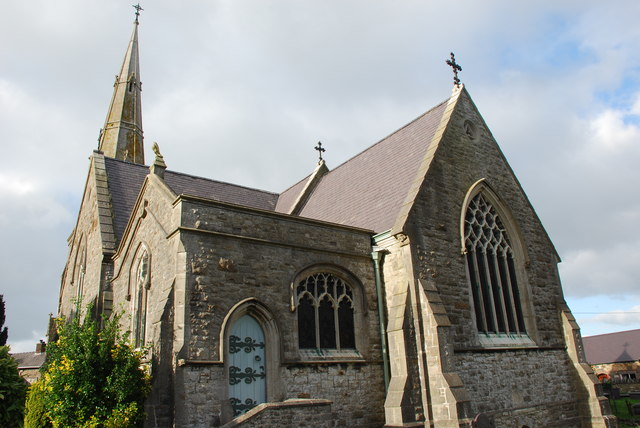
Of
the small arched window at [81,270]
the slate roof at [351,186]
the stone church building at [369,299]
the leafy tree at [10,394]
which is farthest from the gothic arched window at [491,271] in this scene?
the small arched window at [81,270]

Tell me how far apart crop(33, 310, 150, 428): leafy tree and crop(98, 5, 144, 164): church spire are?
23122 mm

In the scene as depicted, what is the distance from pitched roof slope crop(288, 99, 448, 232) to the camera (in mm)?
15289

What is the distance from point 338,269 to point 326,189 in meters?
8.23

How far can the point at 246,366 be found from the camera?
11.2 metres

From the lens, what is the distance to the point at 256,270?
11828 millimetres

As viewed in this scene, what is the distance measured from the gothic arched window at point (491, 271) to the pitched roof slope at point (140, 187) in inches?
354

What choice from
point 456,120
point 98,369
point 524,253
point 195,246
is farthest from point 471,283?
point 98,369

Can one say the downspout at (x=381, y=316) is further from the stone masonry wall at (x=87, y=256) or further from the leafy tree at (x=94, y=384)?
the stone masonry wall at (x=87, y=256)

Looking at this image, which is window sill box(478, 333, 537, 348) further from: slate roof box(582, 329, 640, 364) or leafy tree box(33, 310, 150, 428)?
slate roof box(582, 329, 640, 364)

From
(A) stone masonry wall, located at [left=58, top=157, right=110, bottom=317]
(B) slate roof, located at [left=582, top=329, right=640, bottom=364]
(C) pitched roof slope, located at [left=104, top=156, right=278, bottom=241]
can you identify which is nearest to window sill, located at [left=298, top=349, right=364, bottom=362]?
(A) stone masonry wall, located at [left=58, top=157, right=110, bottom=317]

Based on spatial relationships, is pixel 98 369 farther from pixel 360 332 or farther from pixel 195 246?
pixel 360 332

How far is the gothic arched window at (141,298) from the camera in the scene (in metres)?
13.5

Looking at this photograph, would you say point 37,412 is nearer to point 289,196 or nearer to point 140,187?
point 140,187

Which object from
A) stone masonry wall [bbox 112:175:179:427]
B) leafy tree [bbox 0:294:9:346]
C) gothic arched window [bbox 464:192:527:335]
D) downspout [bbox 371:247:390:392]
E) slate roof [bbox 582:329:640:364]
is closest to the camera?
stone masonry wall [bbox 112:175:179:427]
